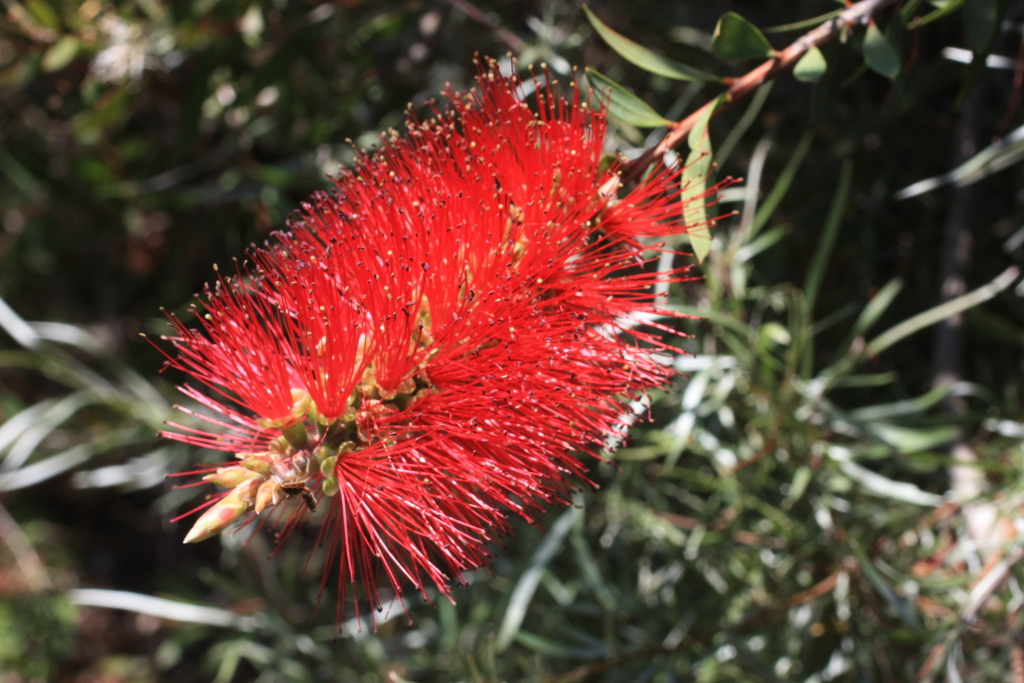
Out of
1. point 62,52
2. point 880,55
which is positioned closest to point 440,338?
point 880,55

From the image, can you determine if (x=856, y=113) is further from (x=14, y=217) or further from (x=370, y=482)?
(x=14, y=217)

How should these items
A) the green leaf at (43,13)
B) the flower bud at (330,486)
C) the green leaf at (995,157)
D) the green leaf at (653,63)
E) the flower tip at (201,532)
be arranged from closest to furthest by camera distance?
the flower tip at (201,532) → the flower bud at (330,486) → the green leaf at (653,63) → the green leaf at (995,157) → the green leaf at (43,13)

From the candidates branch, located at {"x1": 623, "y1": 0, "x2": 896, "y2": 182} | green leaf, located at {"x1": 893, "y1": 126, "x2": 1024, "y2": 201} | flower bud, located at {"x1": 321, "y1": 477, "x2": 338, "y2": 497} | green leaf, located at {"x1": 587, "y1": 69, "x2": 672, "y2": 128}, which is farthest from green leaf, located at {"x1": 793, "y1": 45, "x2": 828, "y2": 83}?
flower bud, located at {"x1": 321, "y1": 477, "x2": 338, "y2": 497}

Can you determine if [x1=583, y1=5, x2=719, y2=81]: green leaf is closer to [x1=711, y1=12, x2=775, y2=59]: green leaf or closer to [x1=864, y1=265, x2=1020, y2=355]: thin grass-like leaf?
[x1=711, y1=12, x2=775, y2=59]: green leaf

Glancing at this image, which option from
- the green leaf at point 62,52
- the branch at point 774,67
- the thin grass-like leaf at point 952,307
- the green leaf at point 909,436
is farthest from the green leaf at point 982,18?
the green leaf at point 62,52

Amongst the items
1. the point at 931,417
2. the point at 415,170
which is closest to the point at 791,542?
the point at 931,417

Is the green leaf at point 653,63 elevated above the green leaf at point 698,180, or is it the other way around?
the green leaf at point 653,63

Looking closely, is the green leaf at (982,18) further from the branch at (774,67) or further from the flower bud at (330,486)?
the flower bud at (330,486)
